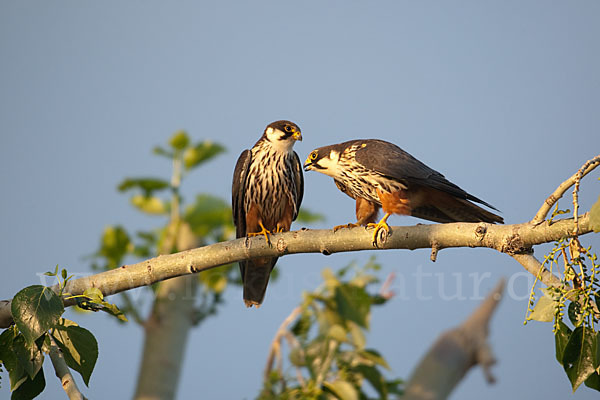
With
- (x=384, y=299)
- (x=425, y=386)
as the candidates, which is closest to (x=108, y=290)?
(x=384, y=299)

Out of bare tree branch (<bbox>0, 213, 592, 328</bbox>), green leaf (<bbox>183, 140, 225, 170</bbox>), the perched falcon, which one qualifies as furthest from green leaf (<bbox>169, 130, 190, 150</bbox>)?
bare tree branch (<bbox>0, 213, 592, 328</bbox>)

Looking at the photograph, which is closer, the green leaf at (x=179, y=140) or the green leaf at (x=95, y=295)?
the green leaf at (x=95, y=295)

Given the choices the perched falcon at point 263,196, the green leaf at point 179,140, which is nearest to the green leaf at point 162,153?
the green leaf at point 179,140

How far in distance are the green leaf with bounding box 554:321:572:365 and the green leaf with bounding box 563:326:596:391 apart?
30 millimetres

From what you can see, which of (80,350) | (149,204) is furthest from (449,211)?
(149,204)

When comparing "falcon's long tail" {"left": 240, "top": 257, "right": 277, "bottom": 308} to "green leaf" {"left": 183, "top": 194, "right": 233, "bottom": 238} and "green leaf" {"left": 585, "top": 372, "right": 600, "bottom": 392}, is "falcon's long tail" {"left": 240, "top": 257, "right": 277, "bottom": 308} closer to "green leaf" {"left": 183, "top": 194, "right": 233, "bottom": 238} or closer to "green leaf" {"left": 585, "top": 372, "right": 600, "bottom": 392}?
"green leaf" {"left": 585, "top": 372, "right": 600, "bottom": 392}

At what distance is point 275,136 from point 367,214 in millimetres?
1094

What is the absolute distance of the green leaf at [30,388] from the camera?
2.37m

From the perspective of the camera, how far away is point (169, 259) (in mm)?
2926

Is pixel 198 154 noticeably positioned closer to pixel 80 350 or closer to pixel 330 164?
pixel 330 164

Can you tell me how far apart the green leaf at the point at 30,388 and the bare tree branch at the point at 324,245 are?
12.4 inches

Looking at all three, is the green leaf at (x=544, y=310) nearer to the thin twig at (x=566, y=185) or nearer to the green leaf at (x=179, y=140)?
the thin twig at (x=566, y=185)

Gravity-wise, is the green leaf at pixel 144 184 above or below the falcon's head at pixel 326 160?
above

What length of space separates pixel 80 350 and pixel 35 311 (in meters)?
0.25
